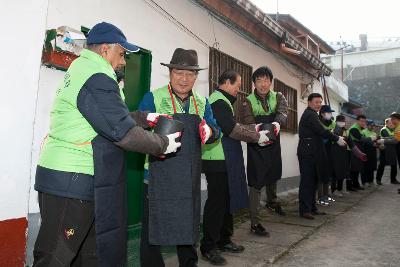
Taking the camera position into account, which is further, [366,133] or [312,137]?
[366,133]

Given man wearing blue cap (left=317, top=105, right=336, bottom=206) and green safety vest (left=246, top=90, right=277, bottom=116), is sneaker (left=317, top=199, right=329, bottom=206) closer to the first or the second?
man wearing blue cap (left=317, top=105, right=336, bottom=206)

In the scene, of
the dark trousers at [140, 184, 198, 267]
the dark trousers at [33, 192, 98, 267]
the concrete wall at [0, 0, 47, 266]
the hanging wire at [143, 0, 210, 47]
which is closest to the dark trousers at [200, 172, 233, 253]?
the dark trousers at [140, 184, 198, 267]

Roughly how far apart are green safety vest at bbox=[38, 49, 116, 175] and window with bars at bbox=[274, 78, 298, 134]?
7.55 m

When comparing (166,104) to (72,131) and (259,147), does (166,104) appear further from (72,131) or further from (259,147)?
(259,147)

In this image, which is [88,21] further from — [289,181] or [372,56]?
[372,56]

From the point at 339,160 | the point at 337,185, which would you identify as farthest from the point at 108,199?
the point at 337,185

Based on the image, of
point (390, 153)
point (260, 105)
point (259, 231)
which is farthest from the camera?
point (390, 153)

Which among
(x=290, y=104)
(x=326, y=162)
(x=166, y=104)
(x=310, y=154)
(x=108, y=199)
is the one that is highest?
(x=290, y=104)

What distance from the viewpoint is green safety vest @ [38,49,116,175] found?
1.97 m

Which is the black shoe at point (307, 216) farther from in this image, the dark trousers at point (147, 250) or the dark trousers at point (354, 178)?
the dark trousers at point (354, 178)

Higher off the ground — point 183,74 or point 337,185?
point 183,74

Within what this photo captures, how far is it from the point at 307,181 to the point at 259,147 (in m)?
1.70

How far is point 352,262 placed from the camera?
12.7 feet

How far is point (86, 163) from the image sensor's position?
6.59 feet
